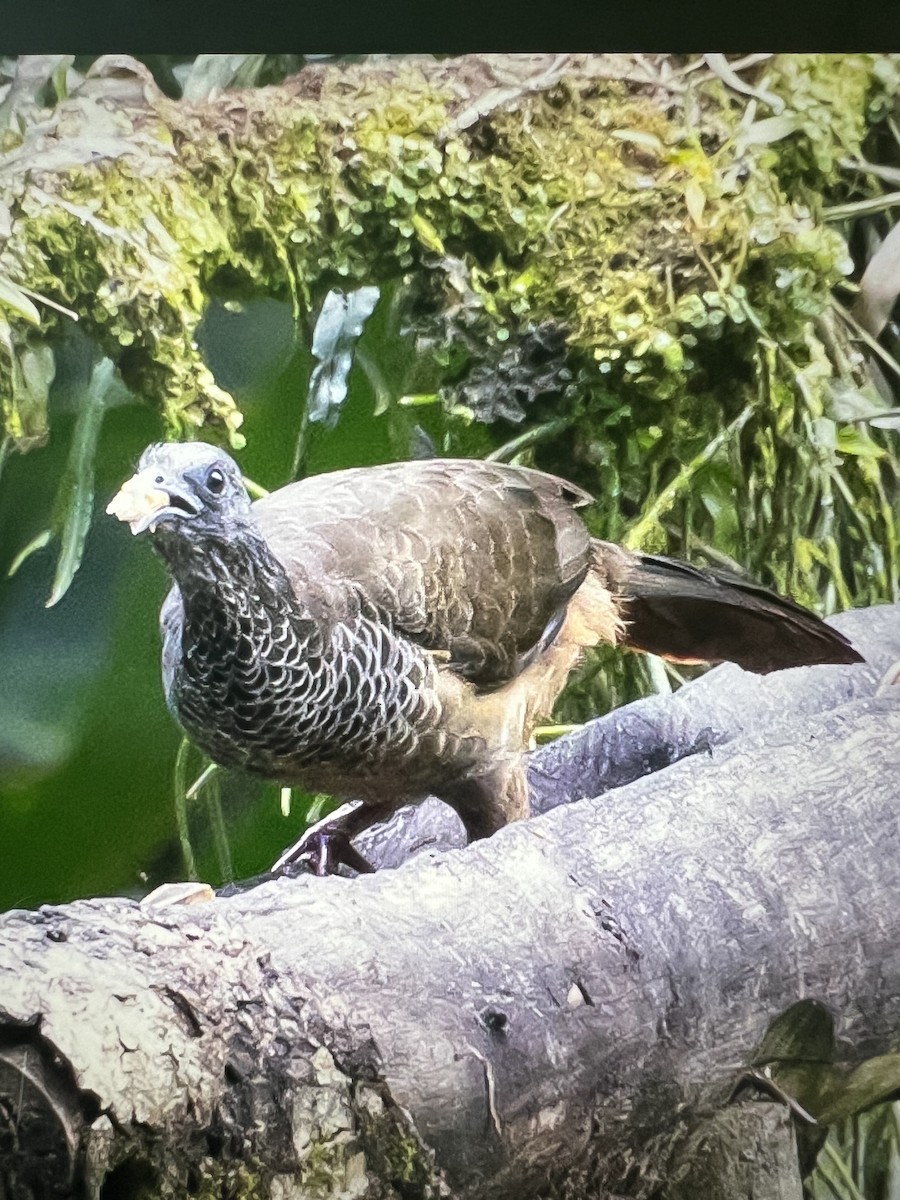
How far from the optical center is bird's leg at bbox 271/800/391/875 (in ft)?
3.90

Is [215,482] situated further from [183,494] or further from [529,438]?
[529,438]

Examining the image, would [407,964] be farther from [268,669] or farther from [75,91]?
[75,91]

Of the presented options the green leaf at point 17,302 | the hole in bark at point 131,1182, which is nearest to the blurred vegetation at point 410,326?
the green leaf at point 17,302

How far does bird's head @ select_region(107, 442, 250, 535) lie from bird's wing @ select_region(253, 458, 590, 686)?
0.16 feet

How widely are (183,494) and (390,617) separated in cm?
25

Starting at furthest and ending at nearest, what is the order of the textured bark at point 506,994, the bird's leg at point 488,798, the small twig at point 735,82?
the small twig at point 735,82
the bird's leg at point 488,798
the textured bark at point 506,994

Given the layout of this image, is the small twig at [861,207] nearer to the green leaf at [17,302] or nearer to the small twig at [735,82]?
the small twig at [735,82]

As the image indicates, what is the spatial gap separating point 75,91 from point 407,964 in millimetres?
996

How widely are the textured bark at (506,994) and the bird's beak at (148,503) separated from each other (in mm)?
378

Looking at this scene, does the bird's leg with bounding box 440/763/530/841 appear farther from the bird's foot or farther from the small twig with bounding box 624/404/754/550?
the small twig with bounding box 624/404/754/550

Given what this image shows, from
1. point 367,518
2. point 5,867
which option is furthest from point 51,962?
point 367,518

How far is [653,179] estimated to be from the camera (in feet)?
4.31

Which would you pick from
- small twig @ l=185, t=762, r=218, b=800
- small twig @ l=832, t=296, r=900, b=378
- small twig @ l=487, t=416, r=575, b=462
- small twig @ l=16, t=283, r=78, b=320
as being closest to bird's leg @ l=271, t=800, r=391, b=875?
small twig @ l=185, t=762, r=218, b=800

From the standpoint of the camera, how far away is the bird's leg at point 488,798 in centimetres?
122
